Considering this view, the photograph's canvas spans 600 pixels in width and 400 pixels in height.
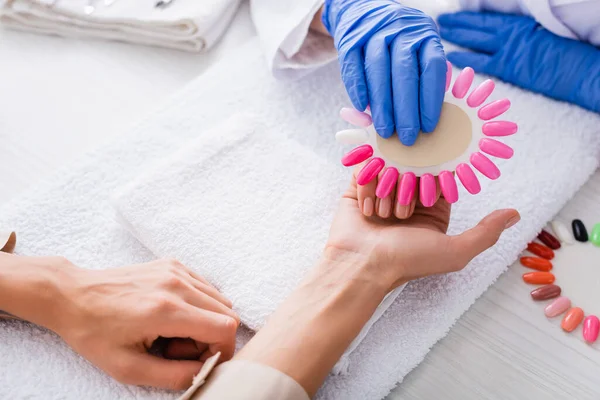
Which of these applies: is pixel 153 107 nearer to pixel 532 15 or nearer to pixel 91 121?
pixel 91 121

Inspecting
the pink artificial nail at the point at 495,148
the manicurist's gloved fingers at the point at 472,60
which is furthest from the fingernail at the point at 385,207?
the manicurist's gloved fingers at the point at 472,60

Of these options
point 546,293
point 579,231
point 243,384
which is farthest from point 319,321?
point 579,231

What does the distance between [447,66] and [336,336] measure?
37cm

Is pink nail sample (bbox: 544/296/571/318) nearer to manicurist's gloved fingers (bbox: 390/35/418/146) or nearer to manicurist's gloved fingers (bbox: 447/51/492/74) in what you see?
manicurist's gloved fingers (bbox: 390/35/418/146)

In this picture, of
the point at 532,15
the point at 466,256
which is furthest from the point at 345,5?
the point at 466,256

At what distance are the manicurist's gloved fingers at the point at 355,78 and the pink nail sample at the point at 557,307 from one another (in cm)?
36

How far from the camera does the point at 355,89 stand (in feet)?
2.65

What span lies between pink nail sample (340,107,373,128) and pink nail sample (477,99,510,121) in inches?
5.5

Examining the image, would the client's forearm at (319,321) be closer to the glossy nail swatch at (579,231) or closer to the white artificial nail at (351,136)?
the white artificial nail at (351,136)

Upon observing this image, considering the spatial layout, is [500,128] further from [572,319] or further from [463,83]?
[572,319]

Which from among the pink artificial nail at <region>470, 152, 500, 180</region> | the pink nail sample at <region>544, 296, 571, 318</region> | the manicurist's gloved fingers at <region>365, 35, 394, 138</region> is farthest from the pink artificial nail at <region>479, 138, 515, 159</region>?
the pink nail sample at <region>544, 296, 571, 318</region>

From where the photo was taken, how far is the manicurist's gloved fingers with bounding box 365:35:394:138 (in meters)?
0.76

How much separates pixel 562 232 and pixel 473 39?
1.33ft

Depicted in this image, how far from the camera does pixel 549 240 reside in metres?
0.85
